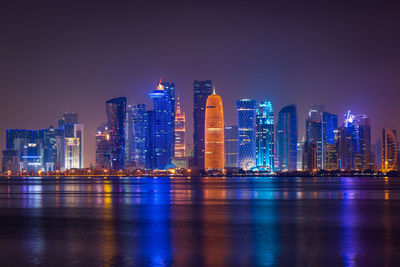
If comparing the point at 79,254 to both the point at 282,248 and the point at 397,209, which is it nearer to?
the point at 282,248

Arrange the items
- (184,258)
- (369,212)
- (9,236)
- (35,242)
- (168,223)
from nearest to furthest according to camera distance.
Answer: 1. (184,258)
2. (35,242)
3. (9,236)
4. (168,223)
5. (369,212)

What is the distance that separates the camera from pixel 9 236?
40.8 meters

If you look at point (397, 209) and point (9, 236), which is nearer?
point (9, 236)

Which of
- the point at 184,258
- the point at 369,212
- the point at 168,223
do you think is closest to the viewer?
the point at 184,258

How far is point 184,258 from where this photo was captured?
3014 centimetres

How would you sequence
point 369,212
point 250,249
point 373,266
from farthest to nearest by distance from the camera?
point 369,212 → point 250,249 → point 373,266

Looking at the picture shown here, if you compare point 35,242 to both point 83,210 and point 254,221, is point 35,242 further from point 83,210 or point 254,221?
point 83,210

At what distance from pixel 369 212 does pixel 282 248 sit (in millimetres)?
30305

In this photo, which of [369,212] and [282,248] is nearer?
[282,248]

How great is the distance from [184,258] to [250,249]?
16.5 ft

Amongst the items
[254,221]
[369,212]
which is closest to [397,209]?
[369,212]

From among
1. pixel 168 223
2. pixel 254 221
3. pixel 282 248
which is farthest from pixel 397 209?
pixel 282 248

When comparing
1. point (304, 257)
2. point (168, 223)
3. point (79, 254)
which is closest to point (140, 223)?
point (168, 223)

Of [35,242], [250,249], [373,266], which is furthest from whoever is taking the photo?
[35,242]
